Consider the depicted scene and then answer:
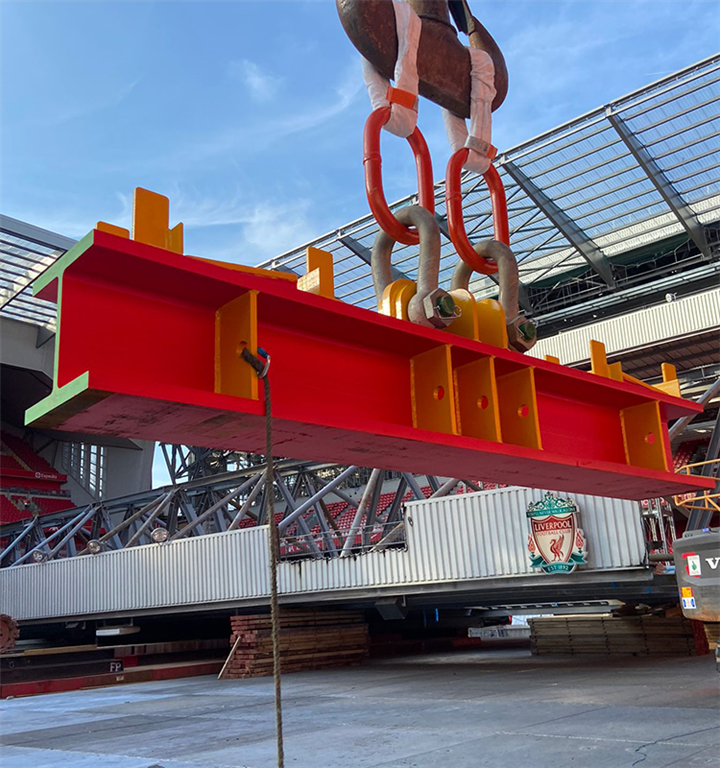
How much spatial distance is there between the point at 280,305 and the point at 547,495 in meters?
9.73

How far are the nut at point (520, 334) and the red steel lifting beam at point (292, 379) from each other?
Answer: 0.17 metres

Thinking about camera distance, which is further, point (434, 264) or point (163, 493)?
point (163, 493)

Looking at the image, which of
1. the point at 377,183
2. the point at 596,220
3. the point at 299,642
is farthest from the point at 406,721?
the point at 596,220

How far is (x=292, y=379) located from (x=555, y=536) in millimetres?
9513

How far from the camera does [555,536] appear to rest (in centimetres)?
1234

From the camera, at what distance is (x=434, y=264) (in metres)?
4.15

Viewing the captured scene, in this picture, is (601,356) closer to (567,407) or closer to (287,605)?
(567,407)

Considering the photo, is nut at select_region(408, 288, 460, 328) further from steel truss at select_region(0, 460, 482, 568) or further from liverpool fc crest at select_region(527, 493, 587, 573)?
steel truss at select_region(0, 460, 482, 568)

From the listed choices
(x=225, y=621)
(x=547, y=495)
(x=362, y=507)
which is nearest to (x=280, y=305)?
(x=547, y=495)

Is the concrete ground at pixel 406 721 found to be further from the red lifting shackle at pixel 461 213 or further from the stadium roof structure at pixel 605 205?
the stadium roof structure at pixel 605 205

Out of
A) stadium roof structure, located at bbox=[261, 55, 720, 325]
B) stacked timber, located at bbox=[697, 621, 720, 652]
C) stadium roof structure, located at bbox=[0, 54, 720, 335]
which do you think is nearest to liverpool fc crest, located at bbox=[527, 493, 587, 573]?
stacked timber, located at bbox=[697, 621, 720, 652]

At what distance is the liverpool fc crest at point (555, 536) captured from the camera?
39.9 ft

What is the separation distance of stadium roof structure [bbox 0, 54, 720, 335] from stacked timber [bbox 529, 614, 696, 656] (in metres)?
13.8

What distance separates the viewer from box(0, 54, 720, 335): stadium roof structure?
24266mm
